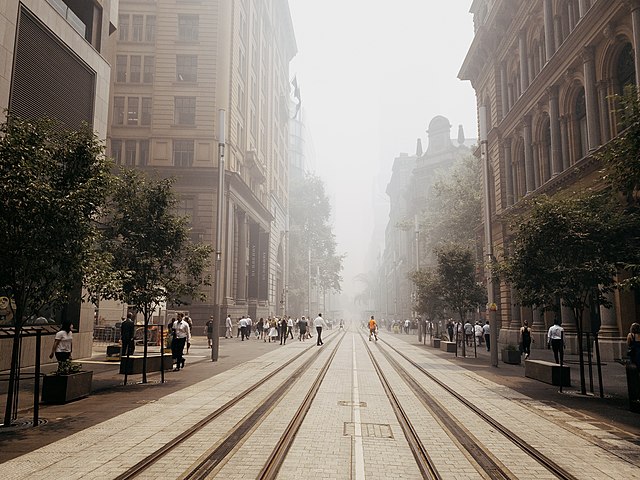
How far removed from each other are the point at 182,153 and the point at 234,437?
39438 mm

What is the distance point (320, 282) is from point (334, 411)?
272ft

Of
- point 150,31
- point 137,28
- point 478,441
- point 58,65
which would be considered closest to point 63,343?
point 478,441

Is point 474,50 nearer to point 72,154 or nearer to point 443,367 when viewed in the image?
point 443,367

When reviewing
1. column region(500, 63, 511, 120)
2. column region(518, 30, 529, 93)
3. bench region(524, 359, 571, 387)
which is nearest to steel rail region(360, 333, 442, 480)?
bench region(524, 359, 571, 387)

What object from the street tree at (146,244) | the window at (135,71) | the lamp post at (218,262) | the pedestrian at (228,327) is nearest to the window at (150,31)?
the window at (135,71)

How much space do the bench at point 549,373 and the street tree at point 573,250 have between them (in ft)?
4.89

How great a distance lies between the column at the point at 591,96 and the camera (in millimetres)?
25406

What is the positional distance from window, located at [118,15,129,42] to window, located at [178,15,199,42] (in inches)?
174

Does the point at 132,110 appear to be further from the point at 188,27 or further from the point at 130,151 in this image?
the point at 188,27

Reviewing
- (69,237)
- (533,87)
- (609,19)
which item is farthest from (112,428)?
(533,87)

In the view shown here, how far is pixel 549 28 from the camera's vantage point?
30.8 meters

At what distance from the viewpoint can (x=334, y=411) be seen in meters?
11.1

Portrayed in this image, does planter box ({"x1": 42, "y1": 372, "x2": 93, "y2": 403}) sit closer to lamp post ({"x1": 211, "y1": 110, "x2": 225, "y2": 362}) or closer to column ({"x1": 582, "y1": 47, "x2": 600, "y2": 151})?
lamp post ({"x1": 211, "y1": 110, "x2": 225, "y2": 362})

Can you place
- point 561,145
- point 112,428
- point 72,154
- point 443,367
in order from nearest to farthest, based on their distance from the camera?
1. point 112,428
2. point 72,154
3. point 443,367
4. point 561,145
